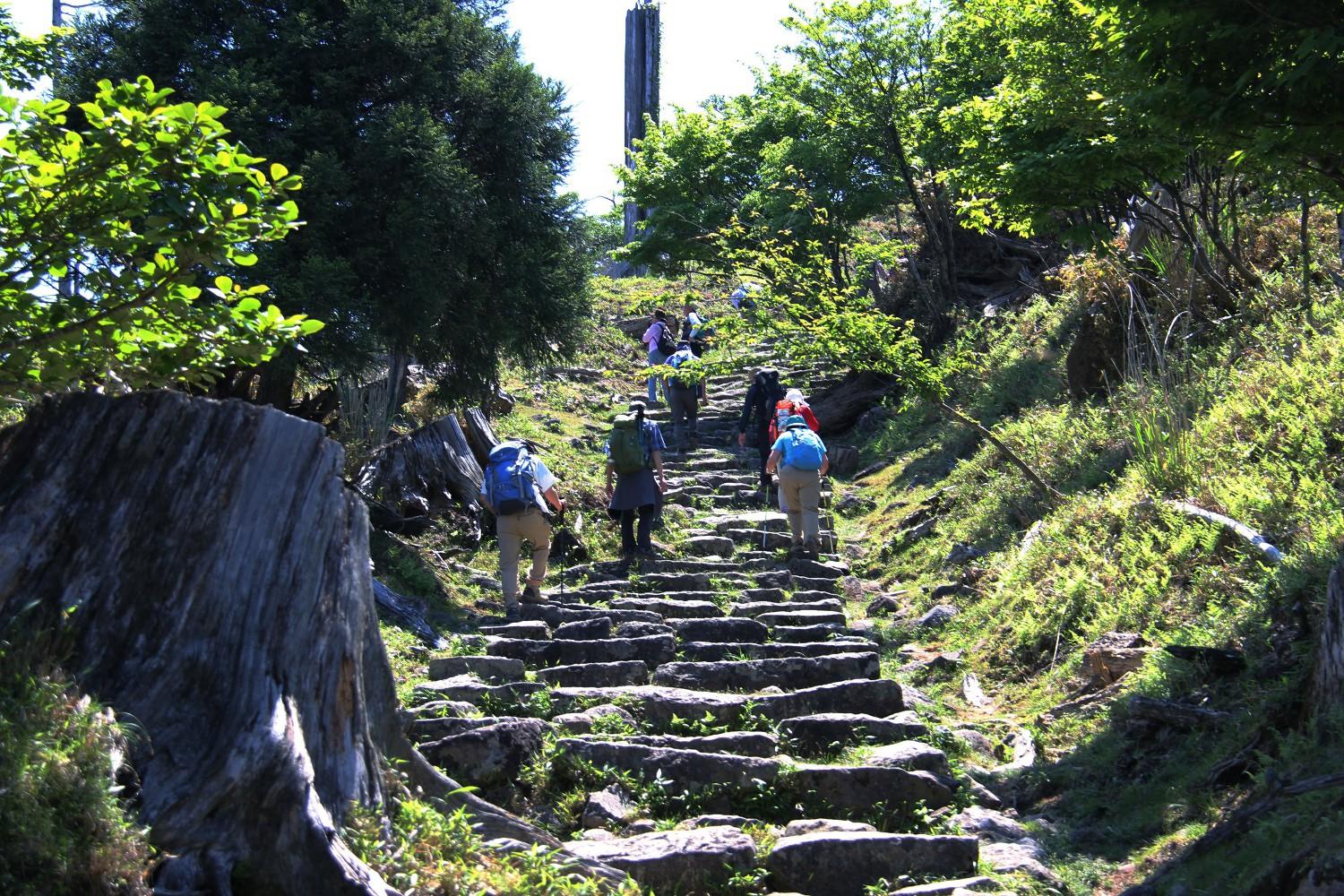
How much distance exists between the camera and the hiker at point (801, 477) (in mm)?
13617

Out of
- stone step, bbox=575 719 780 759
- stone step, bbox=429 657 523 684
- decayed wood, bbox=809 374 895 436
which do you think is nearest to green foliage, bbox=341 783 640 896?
stone step, bbox=575 719 780 759

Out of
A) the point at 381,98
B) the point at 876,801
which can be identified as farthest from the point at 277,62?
the point at 876,801

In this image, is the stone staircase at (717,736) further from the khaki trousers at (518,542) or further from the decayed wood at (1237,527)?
the decayed wood at (1237,527)

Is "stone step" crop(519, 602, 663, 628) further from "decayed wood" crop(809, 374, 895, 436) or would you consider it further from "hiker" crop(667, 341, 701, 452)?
"decayed wood" crop(809, 374, 895, 436)

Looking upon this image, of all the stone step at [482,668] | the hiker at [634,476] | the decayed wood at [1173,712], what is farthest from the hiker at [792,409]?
the decayed wood at [1173,712]

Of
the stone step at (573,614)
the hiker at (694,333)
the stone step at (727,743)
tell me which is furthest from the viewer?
the hiker at (694,333)

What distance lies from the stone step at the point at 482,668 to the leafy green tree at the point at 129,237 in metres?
3.84

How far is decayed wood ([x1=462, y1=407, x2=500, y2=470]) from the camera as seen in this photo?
49.3 feet

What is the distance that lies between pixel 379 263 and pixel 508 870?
8924mm

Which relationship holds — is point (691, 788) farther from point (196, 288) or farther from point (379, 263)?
point (379, 263)

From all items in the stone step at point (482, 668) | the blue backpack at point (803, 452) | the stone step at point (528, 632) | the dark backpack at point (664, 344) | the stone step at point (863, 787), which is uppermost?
the dark backpack at point (664, 344)

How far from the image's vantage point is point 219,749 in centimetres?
450

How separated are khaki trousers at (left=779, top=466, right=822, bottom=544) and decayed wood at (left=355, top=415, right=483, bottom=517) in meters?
3.51

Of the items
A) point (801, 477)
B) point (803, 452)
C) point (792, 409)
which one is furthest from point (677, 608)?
point (792, 409)
